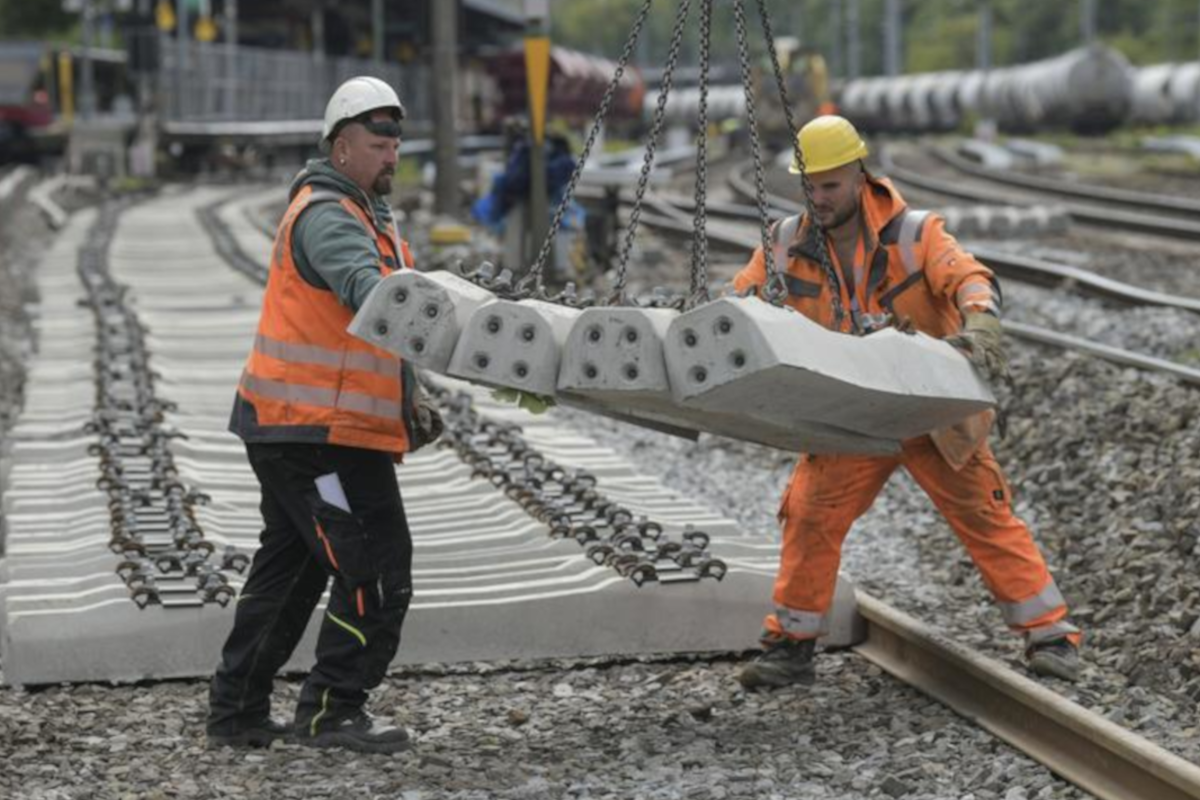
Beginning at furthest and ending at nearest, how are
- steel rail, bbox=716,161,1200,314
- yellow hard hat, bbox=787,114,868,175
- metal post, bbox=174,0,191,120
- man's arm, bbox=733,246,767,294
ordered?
metal post, bbox=174,0,191,120
steel rail, bbox=716,161,1200,314
man's arm, bbox=733,246,767,294
yellow hard hat, bbox=787,114,868,175

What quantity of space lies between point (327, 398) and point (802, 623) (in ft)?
5.65

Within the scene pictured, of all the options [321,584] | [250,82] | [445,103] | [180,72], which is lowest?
[321,584]

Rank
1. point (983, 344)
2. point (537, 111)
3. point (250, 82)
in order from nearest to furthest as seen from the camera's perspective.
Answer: point (983, 344) → point (537, 111) → point (250, 82)

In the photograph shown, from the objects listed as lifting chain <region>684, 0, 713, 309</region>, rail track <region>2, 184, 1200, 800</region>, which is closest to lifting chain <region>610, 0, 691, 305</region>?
lifting chain <region>684, 0, 713, 309</region>

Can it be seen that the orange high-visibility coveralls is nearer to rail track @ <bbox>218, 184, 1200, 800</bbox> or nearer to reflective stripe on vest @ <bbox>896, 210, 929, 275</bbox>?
reflective stripe on vest @ <bbox>896, 210, 929, 275</bbox>

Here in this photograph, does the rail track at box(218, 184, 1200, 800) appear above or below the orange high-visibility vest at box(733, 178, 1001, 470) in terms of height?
below

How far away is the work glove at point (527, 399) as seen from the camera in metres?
5.57

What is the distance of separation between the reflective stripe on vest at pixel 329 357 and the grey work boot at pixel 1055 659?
6.96 feet

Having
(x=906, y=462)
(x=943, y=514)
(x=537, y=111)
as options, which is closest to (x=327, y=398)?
(x=906, y=462)

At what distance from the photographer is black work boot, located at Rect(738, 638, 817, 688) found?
6.57 m

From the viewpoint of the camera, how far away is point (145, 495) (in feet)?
27.5

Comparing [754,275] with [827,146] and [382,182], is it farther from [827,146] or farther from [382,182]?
[382,182]

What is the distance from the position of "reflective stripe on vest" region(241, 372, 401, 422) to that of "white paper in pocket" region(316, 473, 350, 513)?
20 centimetres

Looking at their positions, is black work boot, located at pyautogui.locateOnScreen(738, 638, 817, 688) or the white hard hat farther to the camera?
black work boot, located at pyautogui.locateOnScreen(738, 638, 817, 688)
